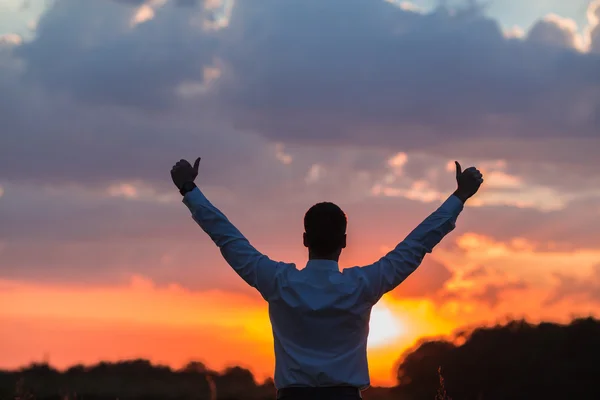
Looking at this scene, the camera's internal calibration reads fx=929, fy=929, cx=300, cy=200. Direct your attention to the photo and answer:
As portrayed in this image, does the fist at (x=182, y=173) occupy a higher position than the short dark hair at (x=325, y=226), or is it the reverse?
the fist at (x=182, y=173)

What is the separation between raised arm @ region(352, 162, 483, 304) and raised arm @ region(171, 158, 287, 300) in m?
0.50

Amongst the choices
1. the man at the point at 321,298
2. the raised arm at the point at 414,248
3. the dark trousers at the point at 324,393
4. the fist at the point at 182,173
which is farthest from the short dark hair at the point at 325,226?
the fist at the point at 182,173

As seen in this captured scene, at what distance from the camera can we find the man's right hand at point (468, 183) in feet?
20.1

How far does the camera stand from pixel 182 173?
6051 mm

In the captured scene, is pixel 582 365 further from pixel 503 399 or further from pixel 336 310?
pixel 336 310

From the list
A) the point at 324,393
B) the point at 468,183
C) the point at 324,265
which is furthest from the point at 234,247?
the point at 468,183

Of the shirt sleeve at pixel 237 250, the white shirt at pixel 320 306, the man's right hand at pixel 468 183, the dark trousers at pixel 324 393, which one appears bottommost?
the dark trousers at pixel 324 393

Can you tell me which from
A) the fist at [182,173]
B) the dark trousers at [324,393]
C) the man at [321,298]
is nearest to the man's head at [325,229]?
the man at [321,298]

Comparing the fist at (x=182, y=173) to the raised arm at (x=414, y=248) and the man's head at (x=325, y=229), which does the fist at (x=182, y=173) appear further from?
the raised arm at (x=414, y=248)

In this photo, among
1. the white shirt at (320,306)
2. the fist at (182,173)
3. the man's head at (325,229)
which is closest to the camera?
the white shirt at (320,306)

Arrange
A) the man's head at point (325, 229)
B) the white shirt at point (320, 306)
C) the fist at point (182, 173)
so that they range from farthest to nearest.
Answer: the fist at point (182, 173), the man's head at point (325, 229), the white shirt at point (320, 306)

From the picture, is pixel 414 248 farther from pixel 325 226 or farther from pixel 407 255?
pixel 325 226

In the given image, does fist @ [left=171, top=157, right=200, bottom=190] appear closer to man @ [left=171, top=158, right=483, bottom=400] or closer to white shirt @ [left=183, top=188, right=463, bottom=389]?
man @ [left=171, top=158, right=483, bottom=400]

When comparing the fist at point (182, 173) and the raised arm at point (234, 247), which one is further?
the fist at point (182, 173)
